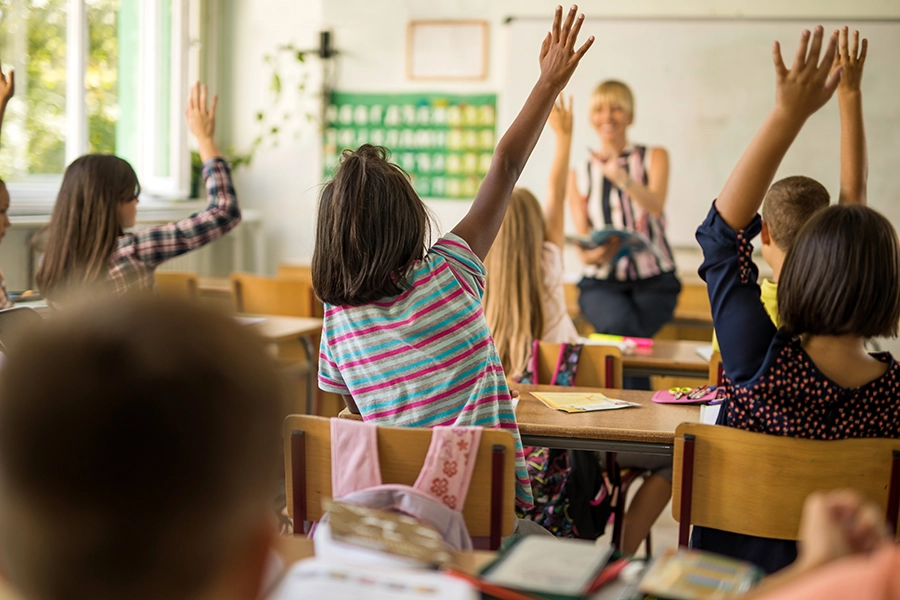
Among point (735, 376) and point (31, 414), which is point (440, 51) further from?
point (31, 414)

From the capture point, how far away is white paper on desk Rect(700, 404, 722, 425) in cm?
222

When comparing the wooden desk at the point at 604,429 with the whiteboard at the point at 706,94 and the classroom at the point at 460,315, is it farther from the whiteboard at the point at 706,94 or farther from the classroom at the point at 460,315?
the whiteboard at the point at 706,94

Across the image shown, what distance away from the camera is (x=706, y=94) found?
5629mm

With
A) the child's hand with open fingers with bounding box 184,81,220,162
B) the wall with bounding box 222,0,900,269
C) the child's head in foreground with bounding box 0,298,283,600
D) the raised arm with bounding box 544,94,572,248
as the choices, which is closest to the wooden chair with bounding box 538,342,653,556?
the raised arm with bounding box 544,94,572,248

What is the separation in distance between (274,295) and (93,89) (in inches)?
75.9

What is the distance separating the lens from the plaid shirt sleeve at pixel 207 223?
306 cm

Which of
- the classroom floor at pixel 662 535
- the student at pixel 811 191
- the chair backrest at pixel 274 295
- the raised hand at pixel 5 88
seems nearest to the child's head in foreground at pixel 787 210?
the student at pixel 811 191

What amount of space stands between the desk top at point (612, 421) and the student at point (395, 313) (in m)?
0.26

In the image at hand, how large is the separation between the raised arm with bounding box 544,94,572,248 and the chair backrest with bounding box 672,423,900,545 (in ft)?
5.63

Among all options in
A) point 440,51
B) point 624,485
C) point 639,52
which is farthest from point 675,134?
point 624,485

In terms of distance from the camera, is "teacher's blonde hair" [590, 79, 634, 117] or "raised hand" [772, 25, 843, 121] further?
"teacher's blonde hair" [590, 79, 634, 117]

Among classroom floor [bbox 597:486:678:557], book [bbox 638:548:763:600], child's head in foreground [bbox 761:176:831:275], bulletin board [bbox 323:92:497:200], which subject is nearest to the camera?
book [bbox 638:548:763:600]

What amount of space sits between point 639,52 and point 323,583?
5327mm

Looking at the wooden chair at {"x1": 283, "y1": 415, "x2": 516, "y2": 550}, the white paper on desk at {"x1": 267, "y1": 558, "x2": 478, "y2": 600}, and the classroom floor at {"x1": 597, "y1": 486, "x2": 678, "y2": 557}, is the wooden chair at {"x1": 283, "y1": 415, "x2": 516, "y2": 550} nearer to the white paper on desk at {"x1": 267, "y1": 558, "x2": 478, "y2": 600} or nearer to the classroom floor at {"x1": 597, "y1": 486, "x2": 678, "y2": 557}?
the white paper on desk at {"x1": 267, "y1": 558, "x2": 478, "y2": 600}
